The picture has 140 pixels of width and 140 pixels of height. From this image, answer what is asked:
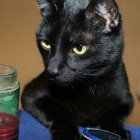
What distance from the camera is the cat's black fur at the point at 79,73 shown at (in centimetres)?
112

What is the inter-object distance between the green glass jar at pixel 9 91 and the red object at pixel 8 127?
0.14 meters

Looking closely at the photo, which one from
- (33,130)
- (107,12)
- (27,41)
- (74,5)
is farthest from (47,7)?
(27,41)

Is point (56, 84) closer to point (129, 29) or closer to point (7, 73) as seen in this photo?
point (7, 73)

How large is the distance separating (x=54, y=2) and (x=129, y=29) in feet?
2.35

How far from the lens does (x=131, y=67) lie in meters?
1.86

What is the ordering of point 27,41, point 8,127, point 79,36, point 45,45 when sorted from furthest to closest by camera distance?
point 27,41 → point 45,45 → point 79,36 → point 8,127

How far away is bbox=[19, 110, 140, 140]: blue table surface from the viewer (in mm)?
1210

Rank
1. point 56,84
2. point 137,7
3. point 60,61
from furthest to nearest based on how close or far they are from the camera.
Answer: point 137,7, point 56,84, point 60,61

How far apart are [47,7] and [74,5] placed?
0.08 m

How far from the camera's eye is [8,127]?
987 mm

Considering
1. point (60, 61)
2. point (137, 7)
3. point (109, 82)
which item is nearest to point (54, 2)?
point (60, 61)

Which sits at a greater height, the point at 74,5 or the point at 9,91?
the point at 74,5

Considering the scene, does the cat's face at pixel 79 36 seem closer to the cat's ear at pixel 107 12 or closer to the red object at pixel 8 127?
the cat's ear at pixel 107 12

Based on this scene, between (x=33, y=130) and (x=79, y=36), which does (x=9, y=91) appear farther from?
(x=79, y=36)
